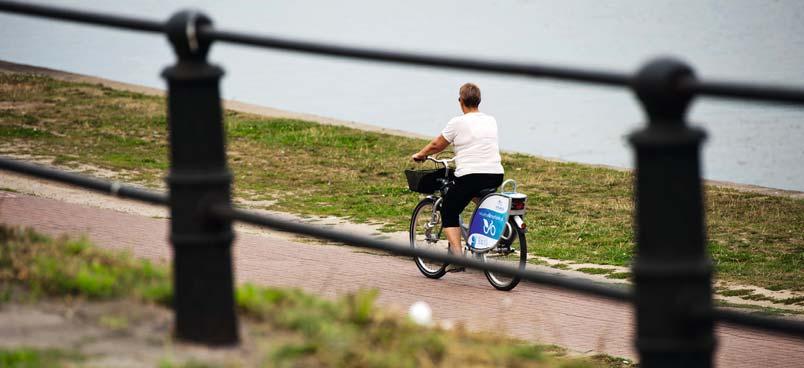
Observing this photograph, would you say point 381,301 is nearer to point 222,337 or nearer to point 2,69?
point 222,337

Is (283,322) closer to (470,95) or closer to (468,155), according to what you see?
(468,155)

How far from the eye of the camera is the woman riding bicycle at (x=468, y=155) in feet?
32.1

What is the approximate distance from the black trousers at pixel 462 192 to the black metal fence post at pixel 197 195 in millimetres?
6795

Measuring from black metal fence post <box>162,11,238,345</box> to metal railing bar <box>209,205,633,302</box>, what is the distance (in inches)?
2.7

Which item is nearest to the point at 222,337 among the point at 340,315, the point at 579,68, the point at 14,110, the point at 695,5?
the point at 340,315

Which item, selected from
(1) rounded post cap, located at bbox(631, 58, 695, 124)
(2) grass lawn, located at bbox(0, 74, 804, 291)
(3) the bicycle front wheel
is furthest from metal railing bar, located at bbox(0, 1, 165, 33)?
(2) grass lawn, located at bbox(0, 74, 804, 291)

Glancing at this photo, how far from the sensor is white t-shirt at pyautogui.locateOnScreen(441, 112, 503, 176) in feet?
32.1

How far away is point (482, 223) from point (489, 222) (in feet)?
0.26

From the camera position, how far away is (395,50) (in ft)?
9.66

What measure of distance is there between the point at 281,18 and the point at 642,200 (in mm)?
35563

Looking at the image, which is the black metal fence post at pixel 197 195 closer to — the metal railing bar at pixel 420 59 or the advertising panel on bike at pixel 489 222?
the metal railing bar at pixel 420 59

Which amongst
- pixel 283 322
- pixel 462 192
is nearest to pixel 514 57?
pixel 462 192

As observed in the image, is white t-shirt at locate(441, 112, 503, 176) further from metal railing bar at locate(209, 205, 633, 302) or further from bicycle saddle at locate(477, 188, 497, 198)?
metal railing bar at locate(209, 205, 633, 302)

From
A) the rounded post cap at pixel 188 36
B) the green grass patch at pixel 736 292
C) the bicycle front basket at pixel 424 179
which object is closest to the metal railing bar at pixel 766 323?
the rounded post cap at pixel 188 36
